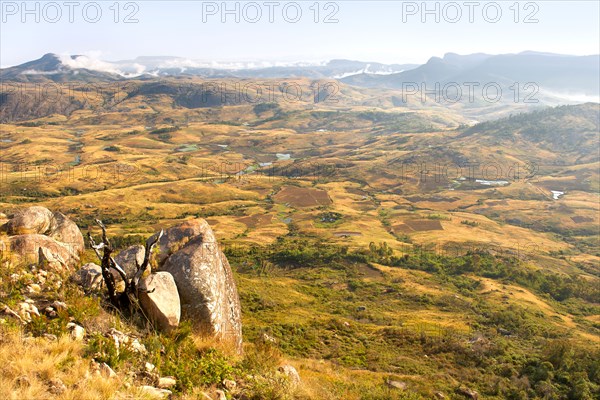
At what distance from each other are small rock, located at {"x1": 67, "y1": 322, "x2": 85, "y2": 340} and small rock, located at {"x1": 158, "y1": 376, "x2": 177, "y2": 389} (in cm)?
273

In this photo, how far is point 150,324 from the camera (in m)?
13.4

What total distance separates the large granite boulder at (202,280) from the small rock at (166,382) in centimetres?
535

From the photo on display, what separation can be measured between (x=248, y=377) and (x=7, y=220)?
22.8 metres

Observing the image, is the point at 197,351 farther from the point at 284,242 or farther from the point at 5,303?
the point at 284,242

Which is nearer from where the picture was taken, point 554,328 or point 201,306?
point 201,306

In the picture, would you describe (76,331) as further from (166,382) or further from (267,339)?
(267,339)

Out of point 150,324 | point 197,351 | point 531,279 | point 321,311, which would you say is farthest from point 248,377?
point 531,279

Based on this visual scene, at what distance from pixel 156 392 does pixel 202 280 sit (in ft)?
25.2

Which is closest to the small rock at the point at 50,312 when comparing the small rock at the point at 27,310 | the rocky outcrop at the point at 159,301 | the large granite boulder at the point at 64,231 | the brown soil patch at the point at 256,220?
the small rock at the point at 27,310

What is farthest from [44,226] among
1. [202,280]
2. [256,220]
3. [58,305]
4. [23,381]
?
[256,220]

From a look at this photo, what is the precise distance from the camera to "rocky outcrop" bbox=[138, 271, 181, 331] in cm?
1373

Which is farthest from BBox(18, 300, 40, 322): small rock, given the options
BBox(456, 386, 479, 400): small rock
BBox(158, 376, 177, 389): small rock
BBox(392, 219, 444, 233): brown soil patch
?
BBox(392, 219, 444, 233): brown soil patch

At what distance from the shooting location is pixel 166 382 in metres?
10.3

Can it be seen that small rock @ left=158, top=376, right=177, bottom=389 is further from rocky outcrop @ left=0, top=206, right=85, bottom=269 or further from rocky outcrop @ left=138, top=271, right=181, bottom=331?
rocky outcrop @ left=0, top=206, right=85, bottom=269
